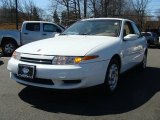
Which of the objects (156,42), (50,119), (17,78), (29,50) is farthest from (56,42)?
(156,42)

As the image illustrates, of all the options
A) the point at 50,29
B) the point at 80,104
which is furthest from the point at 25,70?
the point at 50,29

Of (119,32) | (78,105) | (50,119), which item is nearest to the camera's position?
(50,119)

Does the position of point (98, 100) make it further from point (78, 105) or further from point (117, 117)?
point (117, 117)

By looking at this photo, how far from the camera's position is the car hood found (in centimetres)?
539

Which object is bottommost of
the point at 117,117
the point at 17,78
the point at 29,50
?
the point at 117,117

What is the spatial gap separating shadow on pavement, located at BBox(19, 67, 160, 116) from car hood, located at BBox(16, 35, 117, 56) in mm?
849

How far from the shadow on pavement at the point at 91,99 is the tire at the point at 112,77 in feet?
0.45

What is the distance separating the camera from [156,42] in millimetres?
27797

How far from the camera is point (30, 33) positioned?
15.5 m

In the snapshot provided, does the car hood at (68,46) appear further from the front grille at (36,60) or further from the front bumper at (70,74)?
the front bumper at (70,74)

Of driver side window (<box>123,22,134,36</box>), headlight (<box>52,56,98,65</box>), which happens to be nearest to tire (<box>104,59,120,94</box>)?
headlight (<box>52,56,98,65</box>)


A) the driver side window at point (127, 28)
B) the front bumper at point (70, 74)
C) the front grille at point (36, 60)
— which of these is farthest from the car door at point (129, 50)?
the front grille at point (36, 60)

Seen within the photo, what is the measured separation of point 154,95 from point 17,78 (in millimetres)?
2657

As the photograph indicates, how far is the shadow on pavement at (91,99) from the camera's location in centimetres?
512
